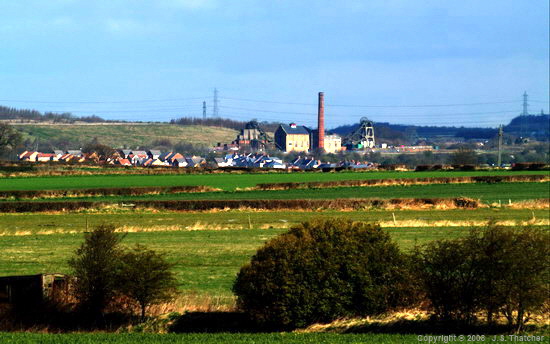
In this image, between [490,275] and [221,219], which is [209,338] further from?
[221,219]

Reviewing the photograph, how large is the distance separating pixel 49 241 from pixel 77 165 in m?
62.0

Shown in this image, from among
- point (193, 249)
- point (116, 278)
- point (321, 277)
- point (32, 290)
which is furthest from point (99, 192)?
point (321, 277)

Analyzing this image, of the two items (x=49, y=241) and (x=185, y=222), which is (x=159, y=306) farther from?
(x=185, y=222)

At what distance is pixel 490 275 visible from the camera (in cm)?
1916

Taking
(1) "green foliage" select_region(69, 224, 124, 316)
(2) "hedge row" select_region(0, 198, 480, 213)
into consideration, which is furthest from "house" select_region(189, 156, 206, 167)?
(1) "green foliage" select_region(69, 224, 124, 316)

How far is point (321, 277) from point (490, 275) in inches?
148

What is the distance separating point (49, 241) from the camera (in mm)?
34750

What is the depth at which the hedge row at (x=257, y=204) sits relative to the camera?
51000 millimetres

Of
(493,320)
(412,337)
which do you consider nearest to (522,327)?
(493,320)

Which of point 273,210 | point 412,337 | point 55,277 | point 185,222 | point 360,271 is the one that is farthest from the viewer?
point 273,210

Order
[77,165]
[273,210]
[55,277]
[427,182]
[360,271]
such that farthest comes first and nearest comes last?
[77,165]
[427,182]
[273,210]
[55,277]
[360,271]

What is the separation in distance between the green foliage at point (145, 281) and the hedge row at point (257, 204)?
102ft

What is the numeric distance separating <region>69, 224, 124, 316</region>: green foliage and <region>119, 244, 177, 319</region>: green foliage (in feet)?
0.92

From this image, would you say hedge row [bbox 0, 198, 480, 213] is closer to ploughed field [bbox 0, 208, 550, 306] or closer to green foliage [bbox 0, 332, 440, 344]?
ploughed field [bbox 0, 208, 550, 306]
